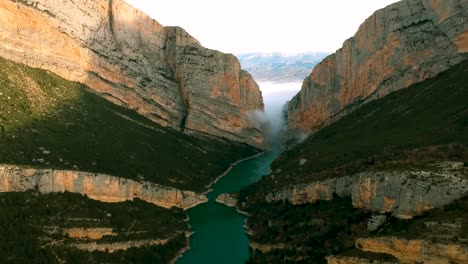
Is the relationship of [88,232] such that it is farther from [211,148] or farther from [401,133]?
[211,148]

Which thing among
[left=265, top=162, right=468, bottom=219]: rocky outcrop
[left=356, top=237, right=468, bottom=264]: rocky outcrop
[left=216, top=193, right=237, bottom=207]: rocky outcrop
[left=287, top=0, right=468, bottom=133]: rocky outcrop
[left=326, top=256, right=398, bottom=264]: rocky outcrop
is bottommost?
[left=326, top=256, right=398, bottom=264]: rocky outcrop

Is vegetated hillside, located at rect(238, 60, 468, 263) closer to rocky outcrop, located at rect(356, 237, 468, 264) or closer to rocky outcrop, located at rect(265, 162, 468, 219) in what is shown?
rocky outcrop, located at rect(356, 237, 468, 264)

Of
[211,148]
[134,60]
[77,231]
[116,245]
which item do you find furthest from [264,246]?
[134,60]

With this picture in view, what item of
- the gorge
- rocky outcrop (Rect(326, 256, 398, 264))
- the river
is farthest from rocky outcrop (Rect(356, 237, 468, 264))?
the river

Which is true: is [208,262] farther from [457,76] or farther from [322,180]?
[457,76]

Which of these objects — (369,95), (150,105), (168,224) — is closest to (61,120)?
(168,224)
